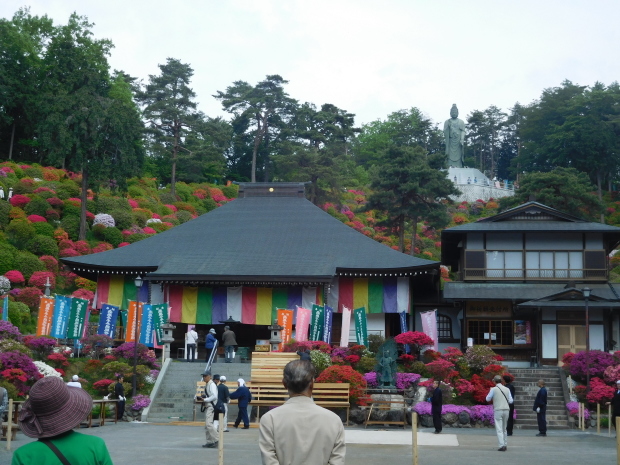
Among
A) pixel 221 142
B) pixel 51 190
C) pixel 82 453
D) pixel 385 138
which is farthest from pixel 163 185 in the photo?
pixel 82 453

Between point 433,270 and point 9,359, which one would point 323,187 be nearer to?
point 433,270

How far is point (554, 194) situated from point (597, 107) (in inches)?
966

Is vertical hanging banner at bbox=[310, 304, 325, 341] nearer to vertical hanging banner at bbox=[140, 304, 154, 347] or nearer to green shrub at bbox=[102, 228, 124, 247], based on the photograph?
vertical hanging banner at bbox=[140, 304, 154, 347]

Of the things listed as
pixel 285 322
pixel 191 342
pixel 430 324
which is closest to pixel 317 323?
pixel 285 322

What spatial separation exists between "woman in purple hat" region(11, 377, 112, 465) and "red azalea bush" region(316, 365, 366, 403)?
61.5 feet

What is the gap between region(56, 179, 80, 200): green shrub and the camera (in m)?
49.9

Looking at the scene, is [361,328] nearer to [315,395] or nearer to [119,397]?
[315,395]

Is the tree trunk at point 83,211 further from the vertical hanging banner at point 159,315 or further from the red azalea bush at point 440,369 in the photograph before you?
the red azalea bush at point 440,369

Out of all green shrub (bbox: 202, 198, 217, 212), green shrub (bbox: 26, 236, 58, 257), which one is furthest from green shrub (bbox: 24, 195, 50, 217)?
green shrub (bbox: 202, 198, 217, 212)

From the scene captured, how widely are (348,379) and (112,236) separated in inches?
1078

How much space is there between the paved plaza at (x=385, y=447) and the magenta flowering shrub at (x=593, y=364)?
4.94 m

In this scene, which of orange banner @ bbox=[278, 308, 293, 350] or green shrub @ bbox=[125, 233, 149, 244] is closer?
orange banner @ bbox=[278, 308, 293, 350]

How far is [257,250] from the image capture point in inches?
1426

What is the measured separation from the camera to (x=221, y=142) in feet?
244
